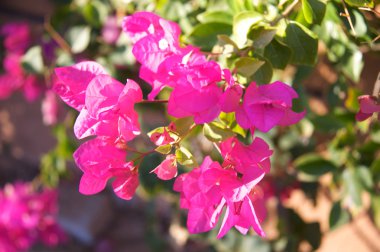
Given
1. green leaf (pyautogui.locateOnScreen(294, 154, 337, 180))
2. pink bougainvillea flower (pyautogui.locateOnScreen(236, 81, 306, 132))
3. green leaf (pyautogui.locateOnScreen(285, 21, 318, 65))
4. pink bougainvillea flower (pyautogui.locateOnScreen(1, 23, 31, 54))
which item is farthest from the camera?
pink bougainvillea flower (pyautogui.locateOnScreen(1, 23, 31, 54))

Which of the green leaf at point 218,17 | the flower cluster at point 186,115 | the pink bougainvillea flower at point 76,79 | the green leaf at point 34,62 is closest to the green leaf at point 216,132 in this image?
the flower cluster at point 186,115

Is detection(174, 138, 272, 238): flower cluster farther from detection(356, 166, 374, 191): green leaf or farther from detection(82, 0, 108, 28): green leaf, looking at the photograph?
detection(82, 0, 108, 28): green leaf

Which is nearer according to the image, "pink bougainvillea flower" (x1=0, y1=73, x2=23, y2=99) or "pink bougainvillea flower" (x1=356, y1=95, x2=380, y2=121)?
"pink bougainvillea flower" (x1=356, y1=95, x2=380, y2=121)

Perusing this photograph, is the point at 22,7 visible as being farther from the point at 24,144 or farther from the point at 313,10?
the point at 313,10

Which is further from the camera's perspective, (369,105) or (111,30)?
(111,30)

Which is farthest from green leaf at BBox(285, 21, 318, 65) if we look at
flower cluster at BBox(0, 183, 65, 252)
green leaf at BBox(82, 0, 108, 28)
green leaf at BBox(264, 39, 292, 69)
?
flower cluster at BBox(0, 183, 65, 252)

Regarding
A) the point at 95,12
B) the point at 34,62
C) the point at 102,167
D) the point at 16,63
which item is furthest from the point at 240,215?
the point at 16,63

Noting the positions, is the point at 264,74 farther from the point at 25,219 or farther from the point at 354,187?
the point at 25,219
